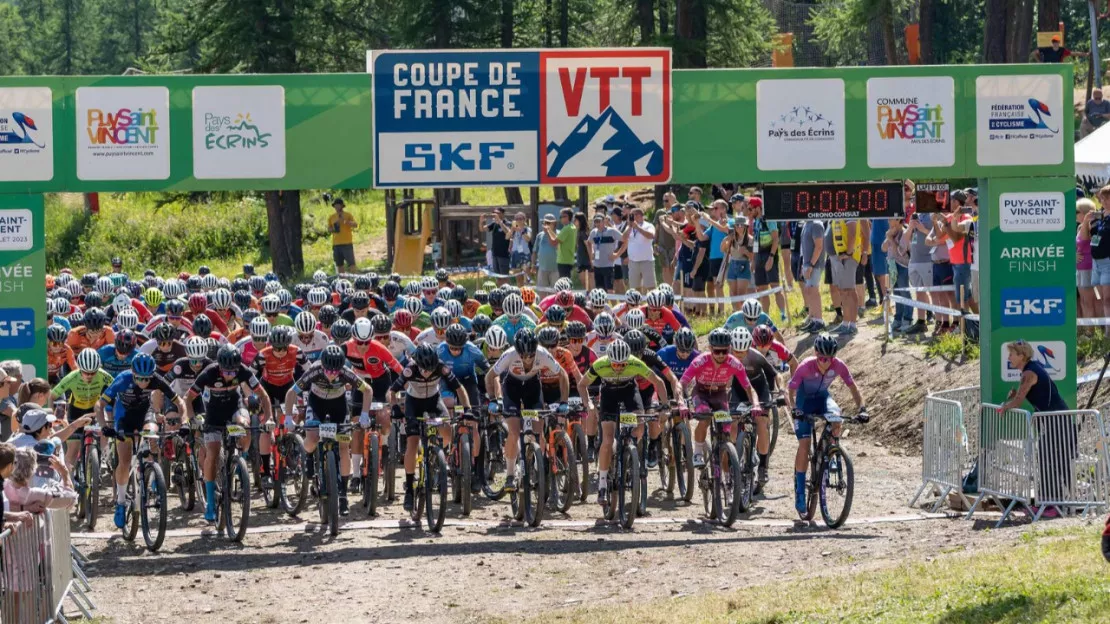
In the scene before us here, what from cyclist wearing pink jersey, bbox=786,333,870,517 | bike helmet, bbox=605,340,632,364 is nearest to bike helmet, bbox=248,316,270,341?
bike helmet, bbox=605,340,632,364

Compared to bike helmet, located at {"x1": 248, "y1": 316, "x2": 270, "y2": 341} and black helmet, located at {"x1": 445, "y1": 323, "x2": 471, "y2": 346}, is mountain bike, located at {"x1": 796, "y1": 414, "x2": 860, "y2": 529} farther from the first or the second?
bike helmet, located at {"x1": 248, "y1": 316, "x2": 270, "y2": 341}

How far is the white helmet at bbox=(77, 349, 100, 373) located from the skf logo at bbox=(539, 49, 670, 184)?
15.8 ft

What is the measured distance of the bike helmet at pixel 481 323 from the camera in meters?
19.4

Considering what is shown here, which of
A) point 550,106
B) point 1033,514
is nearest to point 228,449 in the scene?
point 550,106

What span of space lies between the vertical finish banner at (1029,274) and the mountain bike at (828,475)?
2.12m

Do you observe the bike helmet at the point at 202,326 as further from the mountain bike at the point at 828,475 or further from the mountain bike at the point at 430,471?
the mountain bike at the point at 828,475

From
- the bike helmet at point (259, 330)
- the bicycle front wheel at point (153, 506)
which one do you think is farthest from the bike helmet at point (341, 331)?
the bicycle front wheel at point (153, 506)

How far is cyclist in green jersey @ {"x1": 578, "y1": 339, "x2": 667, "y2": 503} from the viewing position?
52.9 ft

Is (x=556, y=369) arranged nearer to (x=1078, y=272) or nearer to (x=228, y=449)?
(x=228, y=449)

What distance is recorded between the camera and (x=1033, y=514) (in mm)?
15188

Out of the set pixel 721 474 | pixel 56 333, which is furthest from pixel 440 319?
pixel 56 333

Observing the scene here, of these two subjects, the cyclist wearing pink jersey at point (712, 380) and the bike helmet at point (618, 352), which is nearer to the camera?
the bike helmet at point (618, 352)

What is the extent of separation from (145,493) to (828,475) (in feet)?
21.1

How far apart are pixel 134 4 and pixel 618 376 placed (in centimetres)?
9702
